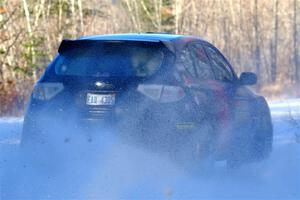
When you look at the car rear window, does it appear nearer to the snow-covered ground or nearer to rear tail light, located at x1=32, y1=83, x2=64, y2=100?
rear tail light, located at x1=32, y1=83, x2=64, y2=100

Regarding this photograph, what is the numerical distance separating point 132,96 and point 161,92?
27 cm

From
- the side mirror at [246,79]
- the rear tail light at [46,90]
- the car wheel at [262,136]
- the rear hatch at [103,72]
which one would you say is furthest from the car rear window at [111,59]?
the car wheel at [262,136]

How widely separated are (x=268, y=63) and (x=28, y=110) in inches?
1892

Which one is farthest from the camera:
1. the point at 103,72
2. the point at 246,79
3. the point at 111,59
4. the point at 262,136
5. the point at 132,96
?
the point at 262,136

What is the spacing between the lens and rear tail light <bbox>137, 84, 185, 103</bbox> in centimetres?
789

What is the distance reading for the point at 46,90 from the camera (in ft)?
26.8

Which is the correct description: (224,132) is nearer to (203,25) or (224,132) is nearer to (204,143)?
(204,143)

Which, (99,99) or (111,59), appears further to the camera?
(111,59)

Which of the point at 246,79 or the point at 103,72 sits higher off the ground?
the point at 103,72

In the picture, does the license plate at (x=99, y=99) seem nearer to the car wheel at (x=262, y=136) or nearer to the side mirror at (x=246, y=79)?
the side mirror at (x=246, y=79)

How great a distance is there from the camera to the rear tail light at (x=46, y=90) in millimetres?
8078

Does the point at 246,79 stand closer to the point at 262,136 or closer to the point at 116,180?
the point at 262,136

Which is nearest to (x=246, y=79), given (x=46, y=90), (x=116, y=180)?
(x=116, y=180)

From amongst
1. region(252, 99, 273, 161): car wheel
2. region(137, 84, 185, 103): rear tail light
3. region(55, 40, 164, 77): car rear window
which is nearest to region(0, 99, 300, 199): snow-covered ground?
region(137, 84, 185, 103): rear tail light
